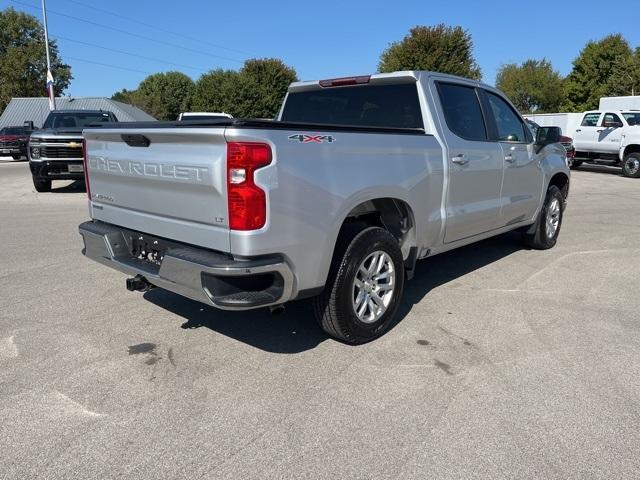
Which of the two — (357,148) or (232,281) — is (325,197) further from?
(232,281)

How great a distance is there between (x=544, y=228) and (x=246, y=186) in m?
4.97

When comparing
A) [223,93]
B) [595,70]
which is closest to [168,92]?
[223,93]

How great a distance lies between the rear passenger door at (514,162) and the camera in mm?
5469

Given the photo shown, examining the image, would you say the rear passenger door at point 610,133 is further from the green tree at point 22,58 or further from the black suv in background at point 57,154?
the green tree at point 22,58

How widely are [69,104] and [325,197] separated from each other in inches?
2170

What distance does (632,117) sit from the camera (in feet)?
59.9

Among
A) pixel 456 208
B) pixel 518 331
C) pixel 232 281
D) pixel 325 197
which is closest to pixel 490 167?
pixel 456 208

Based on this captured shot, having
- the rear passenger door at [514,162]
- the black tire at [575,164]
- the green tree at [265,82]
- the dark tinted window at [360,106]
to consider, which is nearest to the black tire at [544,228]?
the rear passenger door at [514,162]

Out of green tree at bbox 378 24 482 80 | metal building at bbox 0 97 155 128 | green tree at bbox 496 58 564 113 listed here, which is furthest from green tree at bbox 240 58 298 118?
green tree at bbox 496 58 564 113

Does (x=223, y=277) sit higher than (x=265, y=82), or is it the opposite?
(x=265, y=82)

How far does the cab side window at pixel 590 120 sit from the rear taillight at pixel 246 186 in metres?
19.2

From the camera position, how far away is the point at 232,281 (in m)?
3.15

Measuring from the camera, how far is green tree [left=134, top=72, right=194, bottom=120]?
242 ft

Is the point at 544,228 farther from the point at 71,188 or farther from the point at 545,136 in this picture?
the point at 71,188
